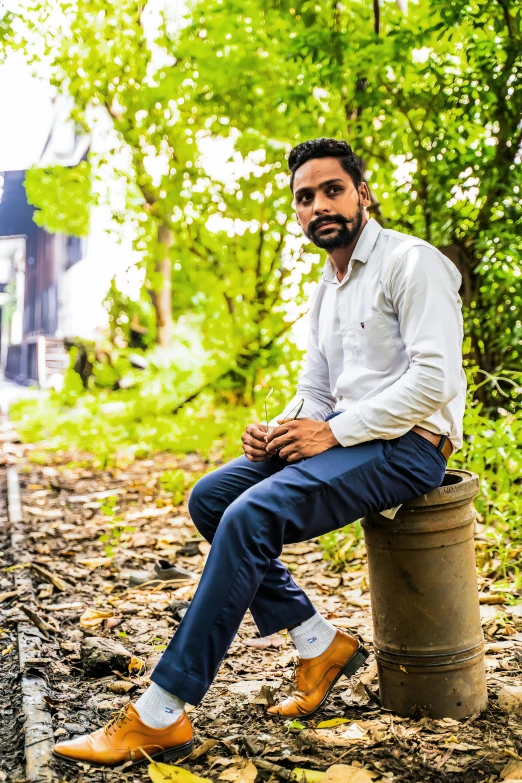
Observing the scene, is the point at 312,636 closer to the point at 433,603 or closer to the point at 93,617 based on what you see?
the point at 433,603

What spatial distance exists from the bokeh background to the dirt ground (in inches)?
44.2

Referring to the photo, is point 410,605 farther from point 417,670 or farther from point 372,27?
point 372,27

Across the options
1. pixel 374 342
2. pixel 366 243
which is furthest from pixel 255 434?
pixel 366 243

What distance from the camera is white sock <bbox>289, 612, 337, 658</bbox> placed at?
3.25m

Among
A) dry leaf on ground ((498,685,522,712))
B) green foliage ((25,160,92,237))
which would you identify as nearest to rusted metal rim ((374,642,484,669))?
dry leaf on ground ((498,685,522,712))

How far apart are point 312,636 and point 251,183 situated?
639 cm

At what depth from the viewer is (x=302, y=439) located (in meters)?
3.00

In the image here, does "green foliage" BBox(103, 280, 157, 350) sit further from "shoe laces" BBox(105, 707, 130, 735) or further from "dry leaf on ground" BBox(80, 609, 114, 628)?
"shoe laces" BBox(105, 707, 130, 735)

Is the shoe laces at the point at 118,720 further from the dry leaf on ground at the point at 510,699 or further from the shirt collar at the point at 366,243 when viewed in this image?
the shirt collar at the point at 366,243

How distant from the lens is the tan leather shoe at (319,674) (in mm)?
3186

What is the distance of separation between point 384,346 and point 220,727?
1.54m

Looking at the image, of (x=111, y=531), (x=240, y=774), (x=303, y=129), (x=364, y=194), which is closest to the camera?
(x=240, y=774)

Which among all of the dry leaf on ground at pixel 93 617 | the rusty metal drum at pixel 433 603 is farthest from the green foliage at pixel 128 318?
the rusty metal drum at pixel 433 603

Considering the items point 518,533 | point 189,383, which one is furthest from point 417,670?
point 189,383
